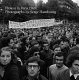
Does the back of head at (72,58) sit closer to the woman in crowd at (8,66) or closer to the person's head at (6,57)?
the woman in crowd at (8,66)

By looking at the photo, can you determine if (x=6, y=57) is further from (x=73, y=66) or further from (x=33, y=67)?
(x=73, y=66)

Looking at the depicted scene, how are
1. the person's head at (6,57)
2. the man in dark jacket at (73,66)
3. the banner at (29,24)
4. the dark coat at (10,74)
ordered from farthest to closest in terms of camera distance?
the banner at (29,24)
the person's head at (6,57)
the dark coat at (10,74)
the man in dark jacket at (73,66)

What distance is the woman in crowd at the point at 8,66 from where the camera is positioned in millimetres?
3877

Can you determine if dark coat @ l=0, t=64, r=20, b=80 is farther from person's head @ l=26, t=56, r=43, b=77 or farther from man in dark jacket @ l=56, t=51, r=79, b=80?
man in dark jacket @ l=56, t=51, r=79, b=80

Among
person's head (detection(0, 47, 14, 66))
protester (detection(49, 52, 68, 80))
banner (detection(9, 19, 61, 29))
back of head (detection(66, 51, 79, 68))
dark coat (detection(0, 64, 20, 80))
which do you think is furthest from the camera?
banner (detection(9, 19, 61, 29))

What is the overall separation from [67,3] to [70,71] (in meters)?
124

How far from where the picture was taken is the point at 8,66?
4078 millimetres

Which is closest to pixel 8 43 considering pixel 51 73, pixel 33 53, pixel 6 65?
pixel 33 53

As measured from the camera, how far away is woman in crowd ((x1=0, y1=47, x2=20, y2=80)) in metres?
3.88

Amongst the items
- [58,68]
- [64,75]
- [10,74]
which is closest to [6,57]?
[10,74]

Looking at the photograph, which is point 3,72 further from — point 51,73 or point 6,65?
point 51,73

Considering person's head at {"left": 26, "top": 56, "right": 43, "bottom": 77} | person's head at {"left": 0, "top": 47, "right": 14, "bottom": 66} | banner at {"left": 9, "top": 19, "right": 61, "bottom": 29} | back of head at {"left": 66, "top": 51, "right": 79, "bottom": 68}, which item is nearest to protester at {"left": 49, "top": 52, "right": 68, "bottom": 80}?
person's head at {"left": 26, "top": 56, "right": 43, "bottom": 77}

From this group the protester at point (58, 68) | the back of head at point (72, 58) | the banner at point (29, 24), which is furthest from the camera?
the banner at point (29, 24)

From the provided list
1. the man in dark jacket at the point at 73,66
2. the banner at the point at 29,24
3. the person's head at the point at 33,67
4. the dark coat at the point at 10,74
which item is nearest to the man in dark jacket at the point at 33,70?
the person's head at the point at 33,67
